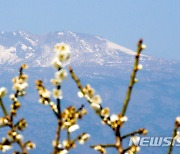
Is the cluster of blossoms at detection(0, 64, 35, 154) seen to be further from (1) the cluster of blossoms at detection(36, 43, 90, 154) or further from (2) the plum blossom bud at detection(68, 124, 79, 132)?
(2) the plum blossom bud at detection(68, 124, 79, 132)

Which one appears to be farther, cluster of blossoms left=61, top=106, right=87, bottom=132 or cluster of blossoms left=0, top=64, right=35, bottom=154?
cluster of blossoms left=61, top=106, right=87, bottom=132

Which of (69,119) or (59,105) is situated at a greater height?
(59,105)

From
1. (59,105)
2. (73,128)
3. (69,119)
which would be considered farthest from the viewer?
(69,119)

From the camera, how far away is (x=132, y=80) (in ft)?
12.8

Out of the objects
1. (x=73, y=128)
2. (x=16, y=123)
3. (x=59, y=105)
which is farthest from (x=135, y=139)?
(x=16, y=123)

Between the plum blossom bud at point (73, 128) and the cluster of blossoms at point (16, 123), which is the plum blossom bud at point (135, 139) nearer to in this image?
the plum blossom bud at point (73, 128)

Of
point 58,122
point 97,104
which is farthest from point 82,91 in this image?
point 58,122

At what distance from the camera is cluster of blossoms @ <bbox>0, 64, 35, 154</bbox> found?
162 inches

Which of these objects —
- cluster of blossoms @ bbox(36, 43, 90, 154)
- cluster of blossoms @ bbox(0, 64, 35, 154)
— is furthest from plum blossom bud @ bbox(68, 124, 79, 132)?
cluster of blossoms @ bbox(0, 64, 35, 154)

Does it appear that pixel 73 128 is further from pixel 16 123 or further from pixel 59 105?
pixel 16 123

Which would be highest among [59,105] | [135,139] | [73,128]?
[59,105]

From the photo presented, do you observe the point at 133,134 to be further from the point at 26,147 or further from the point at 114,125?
the point at 26,147

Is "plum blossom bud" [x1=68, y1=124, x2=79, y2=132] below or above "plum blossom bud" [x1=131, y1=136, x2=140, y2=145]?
above

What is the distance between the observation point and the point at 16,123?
4.36 metres
